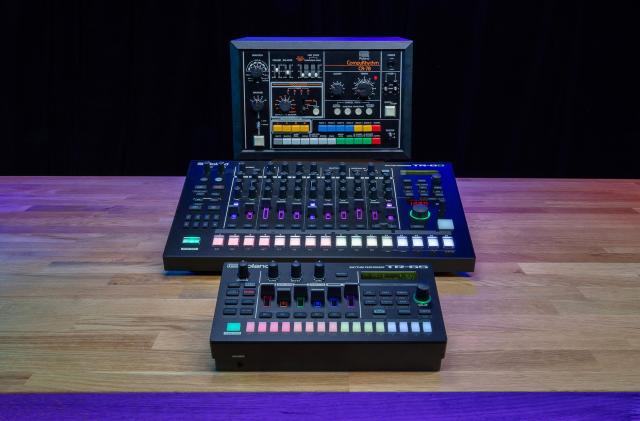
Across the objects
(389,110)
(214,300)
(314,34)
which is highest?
(314,34)

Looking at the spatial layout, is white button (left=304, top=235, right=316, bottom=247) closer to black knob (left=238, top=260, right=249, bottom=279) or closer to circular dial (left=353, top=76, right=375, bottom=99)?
black knob (left=238, top=260, right=249, bottom=279)

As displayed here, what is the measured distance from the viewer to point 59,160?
181cm

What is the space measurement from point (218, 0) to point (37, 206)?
716 millimetres

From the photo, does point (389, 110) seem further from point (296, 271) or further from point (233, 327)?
point (233, 327)

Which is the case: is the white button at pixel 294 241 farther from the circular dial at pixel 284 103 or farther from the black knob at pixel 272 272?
the circular dial at pixel 284 103

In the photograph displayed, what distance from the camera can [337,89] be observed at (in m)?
1.22

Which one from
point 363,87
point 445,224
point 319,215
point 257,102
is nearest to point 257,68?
point 257,102

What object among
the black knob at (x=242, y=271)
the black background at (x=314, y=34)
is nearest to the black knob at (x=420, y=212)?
the black knob at (x=242, y=271)

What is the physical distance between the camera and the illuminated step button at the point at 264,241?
992 mm

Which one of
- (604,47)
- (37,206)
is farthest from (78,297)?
(604,47)

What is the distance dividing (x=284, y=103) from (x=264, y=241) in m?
0.34

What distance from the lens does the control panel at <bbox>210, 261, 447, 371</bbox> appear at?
2.40ft

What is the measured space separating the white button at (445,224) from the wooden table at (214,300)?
84mm

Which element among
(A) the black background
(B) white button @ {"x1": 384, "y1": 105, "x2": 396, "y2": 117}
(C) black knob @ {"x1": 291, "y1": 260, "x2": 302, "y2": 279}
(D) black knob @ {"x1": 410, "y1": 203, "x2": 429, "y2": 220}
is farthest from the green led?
(A) the black background
